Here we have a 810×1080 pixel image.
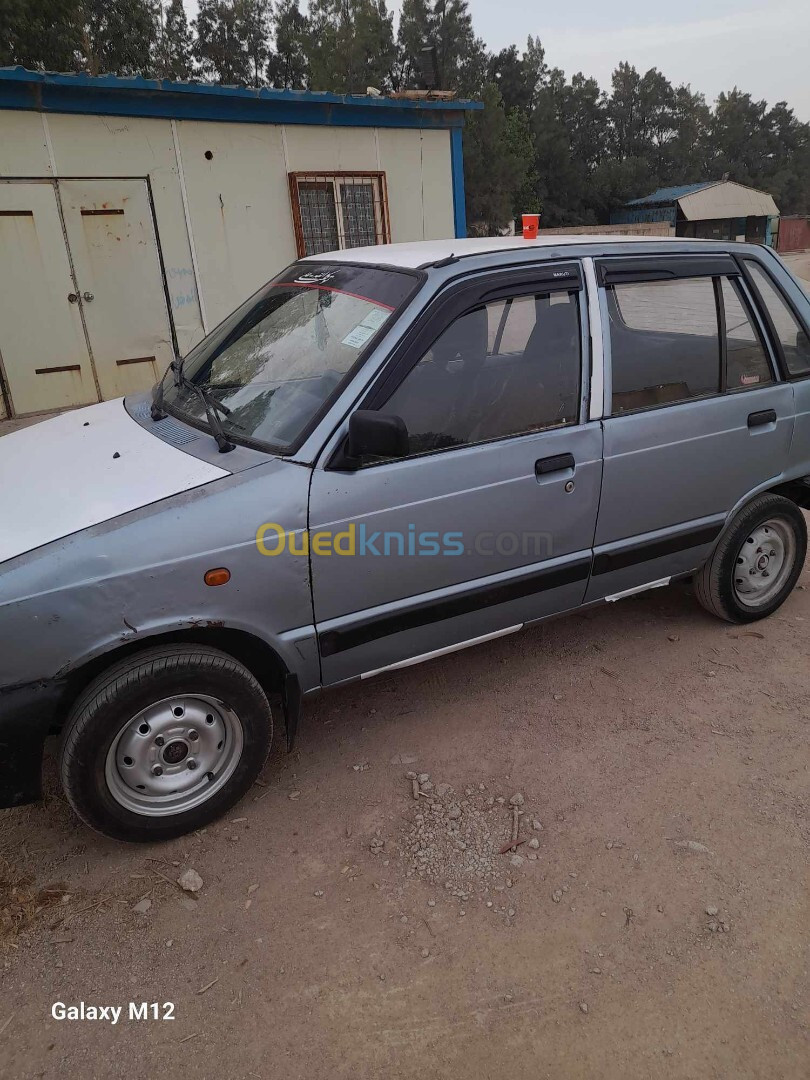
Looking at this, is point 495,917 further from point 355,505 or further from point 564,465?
point 564,465

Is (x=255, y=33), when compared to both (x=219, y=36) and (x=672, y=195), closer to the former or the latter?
(x=219, y=36)

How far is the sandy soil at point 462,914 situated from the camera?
6.10 ft

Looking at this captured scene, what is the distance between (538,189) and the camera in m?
52.6

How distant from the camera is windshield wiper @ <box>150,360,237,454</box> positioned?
8.25 feet

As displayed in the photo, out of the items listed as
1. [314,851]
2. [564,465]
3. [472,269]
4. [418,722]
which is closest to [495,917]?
[314,851]

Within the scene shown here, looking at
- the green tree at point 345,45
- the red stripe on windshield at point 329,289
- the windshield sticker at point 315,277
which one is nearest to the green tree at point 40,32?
the green tree at point 345,45

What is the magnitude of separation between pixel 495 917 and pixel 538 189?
57.7m

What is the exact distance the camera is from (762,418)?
3.38 meters

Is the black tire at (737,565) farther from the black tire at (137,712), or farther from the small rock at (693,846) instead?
the black tire at (137,712)

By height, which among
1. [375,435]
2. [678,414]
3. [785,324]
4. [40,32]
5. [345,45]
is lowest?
[678,414]

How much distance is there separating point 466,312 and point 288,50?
48.9 meters

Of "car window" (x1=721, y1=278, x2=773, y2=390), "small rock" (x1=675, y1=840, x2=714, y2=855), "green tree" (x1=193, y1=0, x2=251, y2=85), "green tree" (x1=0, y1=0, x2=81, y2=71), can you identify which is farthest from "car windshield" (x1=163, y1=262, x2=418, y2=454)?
"green tree" (x1=193, y1=0, x2=251, y2=85)

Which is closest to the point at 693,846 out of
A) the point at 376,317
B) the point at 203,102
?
the point at 376,317

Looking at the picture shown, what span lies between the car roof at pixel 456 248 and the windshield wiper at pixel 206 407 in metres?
0.82
